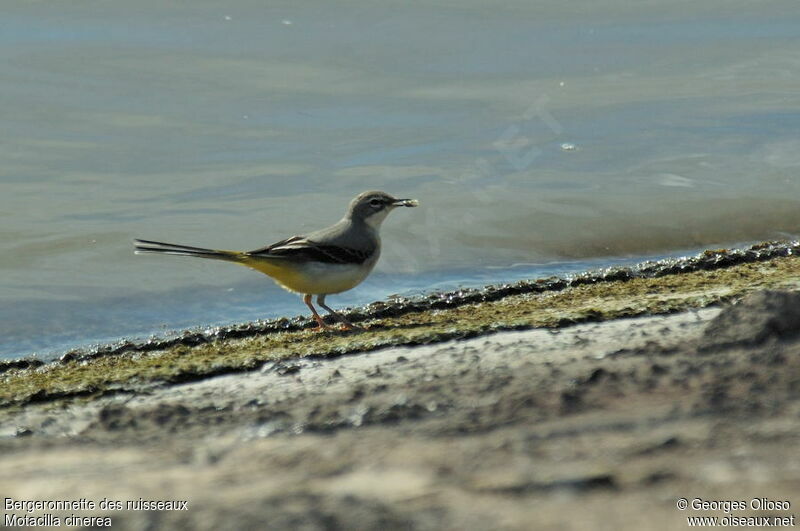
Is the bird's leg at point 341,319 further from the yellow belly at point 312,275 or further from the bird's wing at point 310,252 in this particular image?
the bird's wing at point 310,252

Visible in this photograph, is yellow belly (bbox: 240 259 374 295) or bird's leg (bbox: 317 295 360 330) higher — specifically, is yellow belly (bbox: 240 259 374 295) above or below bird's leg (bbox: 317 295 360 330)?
above

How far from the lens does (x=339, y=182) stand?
8961 mm

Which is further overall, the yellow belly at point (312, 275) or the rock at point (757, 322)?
the yellow belly at point (312, 275)

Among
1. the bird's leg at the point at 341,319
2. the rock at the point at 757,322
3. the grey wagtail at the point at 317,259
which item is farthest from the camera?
the grey wagtail at the point at 317,259


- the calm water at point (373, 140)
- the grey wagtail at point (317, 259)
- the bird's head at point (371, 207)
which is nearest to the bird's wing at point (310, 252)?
the grey wagtail at point (317, 259)

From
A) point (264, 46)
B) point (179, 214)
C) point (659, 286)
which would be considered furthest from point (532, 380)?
point (264, 46)

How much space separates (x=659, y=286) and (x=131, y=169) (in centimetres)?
479

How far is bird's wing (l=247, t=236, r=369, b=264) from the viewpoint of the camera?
6586 mm

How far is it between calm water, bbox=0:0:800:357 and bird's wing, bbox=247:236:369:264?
0.79m

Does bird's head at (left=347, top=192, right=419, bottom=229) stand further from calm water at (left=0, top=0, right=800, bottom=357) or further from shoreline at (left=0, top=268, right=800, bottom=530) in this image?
→ shoreline at (left=0, top=268, right=800, bottom=530)

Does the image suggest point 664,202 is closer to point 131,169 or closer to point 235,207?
point 235,207

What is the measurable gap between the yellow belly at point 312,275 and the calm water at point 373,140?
65cm

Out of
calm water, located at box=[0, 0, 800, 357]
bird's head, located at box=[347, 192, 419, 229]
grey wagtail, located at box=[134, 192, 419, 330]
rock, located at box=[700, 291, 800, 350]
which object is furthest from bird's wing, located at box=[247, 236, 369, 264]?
rock, located at box=[700, 291, 800, 350]

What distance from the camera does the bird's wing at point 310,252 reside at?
21.6 feet
